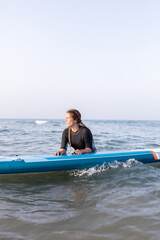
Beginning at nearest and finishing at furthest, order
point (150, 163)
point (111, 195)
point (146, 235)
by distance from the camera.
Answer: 1. point (146, 235)
2. point (111, 195)
3. point (150, 163)

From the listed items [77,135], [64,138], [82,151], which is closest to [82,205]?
[82,151]

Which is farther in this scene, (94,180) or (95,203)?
(94,180)

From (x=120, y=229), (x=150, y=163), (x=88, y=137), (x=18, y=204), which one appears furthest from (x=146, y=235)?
(x=150, y=163)

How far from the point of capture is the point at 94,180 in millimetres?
4207

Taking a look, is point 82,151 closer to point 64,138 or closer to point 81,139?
point 81,139

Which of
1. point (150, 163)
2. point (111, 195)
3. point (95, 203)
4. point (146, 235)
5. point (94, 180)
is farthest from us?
point (150, 163)

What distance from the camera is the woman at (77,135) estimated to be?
4469 mm

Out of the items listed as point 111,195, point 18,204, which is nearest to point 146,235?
point 111,195

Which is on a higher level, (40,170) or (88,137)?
(88,137)

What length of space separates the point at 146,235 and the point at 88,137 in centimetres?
254

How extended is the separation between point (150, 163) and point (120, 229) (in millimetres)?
3491

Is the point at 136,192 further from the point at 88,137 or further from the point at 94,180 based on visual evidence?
the point at 88,137

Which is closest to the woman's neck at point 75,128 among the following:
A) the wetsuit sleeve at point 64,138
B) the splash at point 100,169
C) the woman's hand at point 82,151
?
the wetsuit sleeve at point 64,138

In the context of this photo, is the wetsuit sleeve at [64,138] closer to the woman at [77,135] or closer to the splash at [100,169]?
the woman at [77,135]
